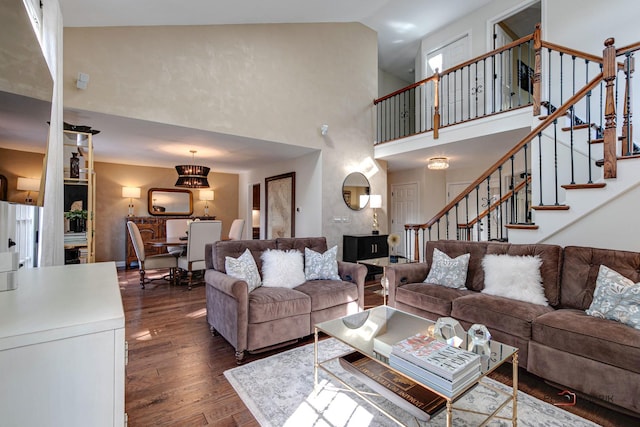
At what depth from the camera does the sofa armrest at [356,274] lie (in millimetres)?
3172

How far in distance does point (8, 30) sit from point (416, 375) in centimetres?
209

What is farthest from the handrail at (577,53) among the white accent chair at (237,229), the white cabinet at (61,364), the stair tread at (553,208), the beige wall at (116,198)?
the beige wall at (116,198)

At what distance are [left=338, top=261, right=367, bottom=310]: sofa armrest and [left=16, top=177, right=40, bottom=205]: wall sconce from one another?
2.58m

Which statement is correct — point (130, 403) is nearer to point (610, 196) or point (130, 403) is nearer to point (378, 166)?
point (610, 196)

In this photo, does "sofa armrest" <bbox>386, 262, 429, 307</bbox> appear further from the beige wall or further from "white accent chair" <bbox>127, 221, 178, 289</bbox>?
the beige wall

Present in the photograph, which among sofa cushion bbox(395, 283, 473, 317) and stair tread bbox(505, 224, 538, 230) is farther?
stair tread bbox(505, 224, 538, 230)

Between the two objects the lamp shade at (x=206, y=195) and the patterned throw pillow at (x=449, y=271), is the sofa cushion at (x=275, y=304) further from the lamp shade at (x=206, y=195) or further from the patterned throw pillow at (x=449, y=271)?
the lamp shade at (x=206, y=195)

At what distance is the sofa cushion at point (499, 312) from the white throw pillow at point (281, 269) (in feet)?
4.92

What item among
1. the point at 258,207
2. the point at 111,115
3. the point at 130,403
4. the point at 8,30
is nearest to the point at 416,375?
the point at 130,403

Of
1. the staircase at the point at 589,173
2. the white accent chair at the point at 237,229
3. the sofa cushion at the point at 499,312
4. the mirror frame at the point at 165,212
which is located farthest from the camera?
the mirror frame at the point at 165,212

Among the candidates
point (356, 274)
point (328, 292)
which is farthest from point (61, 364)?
point (356, 274)

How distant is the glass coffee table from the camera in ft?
4.86

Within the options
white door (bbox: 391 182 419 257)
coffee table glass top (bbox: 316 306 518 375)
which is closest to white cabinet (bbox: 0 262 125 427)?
coffee table glass top (bbox: 316 306 518 375)

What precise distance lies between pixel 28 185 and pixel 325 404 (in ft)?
6.48
